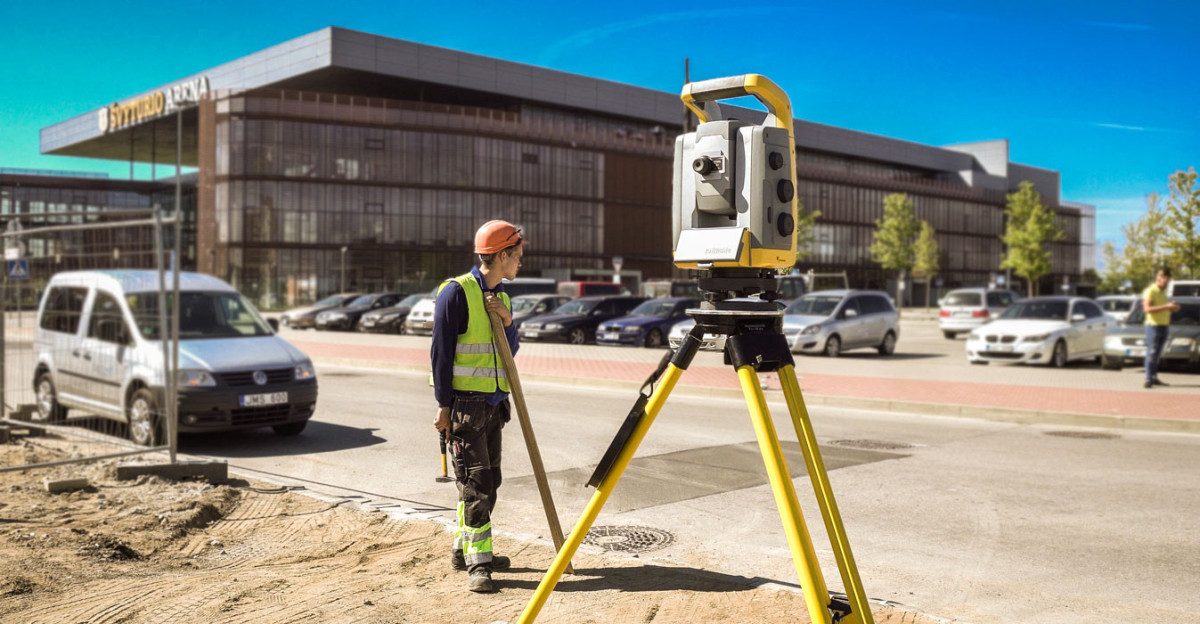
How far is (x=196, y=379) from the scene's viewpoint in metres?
9.24

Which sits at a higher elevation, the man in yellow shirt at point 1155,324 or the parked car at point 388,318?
the man in yellow shirt at point 1155,324

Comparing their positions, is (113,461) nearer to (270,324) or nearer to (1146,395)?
(270,324)

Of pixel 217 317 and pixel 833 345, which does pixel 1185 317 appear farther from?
pixel 217 317

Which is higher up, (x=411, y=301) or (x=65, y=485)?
(x=411, y=301)

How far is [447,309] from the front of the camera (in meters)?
4.66

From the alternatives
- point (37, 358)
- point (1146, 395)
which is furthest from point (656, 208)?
point (37, 358)

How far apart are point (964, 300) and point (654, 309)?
38.4ft

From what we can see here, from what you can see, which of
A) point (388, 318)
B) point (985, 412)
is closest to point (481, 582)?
point (985, 412)

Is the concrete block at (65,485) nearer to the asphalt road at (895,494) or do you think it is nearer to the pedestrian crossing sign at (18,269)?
the asphalt road at (895,494)

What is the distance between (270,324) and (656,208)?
6603cm

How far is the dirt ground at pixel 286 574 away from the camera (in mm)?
4254

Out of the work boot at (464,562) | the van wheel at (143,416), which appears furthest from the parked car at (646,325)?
the work boot at (464,562)

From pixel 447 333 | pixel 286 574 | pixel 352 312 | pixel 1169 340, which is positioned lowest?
pixel 286 574

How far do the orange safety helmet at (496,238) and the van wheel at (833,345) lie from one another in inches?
729
